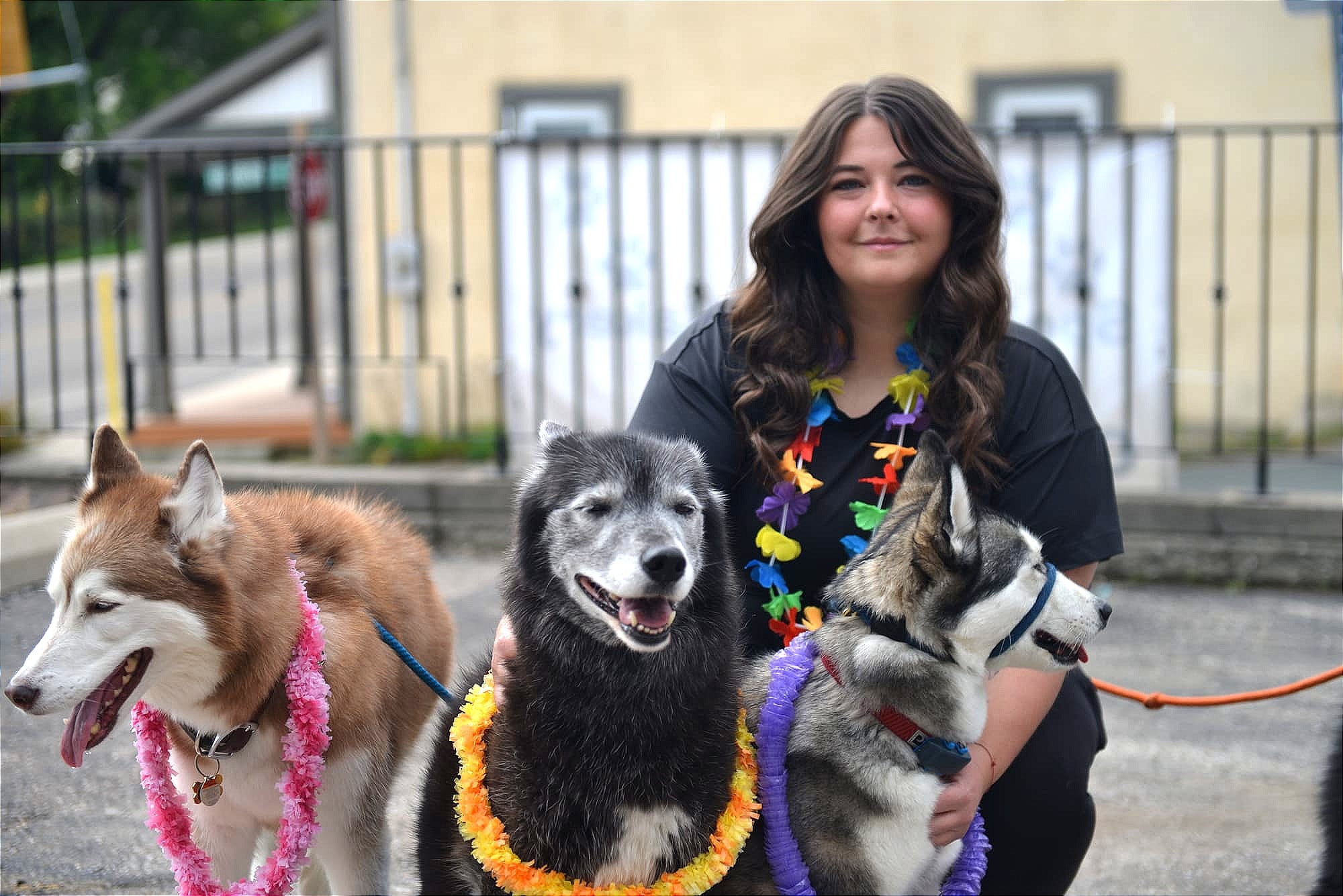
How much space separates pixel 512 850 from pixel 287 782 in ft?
1.71

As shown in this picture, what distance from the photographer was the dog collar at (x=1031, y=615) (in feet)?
8.27

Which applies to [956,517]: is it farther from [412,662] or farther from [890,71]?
[890,71]

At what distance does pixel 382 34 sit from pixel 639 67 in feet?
5.65

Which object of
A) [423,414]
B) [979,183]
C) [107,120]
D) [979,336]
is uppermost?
[107,120]

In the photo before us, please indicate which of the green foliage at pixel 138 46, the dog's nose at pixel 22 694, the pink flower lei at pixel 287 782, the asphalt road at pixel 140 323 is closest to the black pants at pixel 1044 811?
the pink flower lei at pixel 287 782

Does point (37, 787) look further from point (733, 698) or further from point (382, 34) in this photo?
point (382, 34)

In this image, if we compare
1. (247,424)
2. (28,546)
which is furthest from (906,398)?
(247,424)

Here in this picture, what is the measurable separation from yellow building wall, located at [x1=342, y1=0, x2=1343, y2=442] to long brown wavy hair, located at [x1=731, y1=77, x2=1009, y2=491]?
495 centimetres

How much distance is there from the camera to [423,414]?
317 inches

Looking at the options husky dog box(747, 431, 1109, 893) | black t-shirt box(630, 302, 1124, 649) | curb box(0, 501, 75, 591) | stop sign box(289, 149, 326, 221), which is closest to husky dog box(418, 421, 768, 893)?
husky dog box(747, 431, 1109, 893)

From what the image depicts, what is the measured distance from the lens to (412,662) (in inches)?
114

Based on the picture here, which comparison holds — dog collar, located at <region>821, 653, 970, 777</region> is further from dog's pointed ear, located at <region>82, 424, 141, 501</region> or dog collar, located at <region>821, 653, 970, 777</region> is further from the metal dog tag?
dog's pointed ear, located at <region>82, 424, 141, 501</region>

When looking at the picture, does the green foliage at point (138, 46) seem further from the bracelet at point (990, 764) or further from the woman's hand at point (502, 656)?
the bracelet at point (990, 764)

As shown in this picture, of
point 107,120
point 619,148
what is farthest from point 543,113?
point 107,120
